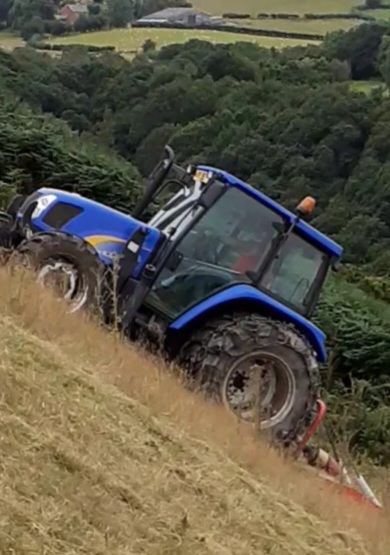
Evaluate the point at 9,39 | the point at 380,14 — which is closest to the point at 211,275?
the point at 9,39

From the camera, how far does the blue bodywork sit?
7582mm

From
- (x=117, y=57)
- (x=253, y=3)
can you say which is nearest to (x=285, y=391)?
(x=117, y=57)

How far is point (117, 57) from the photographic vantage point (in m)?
42.8

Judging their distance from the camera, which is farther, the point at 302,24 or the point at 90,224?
the point at 302,24

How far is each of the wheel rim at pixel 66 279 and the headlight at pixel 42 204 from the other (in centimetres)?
Answer: 74

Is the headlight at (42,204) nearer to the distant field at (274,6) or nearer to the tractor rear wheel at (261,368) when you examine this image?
the tractor rear wheel at (261,368)

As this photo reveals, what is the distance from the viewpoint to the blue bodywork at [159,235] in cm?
758

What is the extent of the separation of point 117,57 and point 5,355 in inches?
1526

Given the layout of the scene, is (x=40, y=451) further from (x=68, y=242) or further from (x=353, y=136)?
(x=353, y=136)

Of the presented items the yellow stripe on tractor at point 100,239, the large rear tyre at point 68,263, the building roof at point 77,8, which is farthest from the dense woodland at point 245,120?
the large rear tyre at point 68,263

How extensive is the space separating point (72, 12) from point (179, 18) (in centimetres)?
746

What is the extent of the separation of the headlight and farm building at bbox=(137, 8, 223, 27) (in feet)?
162

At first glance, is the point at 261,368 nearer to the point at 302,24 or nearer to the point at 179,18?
the point at 179,18

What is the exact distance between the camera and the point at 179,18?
60844 mm
